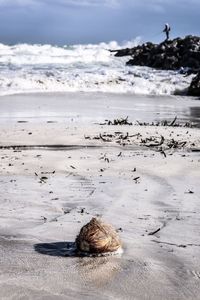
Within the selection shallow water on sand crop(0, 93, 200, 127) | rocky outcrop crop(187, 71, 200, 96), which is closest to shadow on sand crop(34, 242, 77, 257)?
shallow water on sand crop(0, 93, 200, 127)

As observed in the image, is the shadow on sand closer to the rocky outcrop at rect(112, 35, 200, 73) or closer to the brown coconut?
the brown coconut

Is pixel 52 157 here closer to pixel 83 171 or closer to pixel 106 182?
pixel 83 171

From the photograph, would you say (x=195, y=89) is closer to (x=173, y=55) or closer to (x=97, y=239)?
(x=97, y=239)

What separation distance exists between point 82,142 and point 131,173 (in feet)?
7.05

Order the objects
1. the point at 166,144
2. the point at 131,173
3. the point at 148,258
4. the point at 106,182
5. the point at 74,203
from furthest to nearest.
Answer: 1. the point at 166,144
2. the point at 131,173
3. the point at 106,182
4. the point at 74,203
5. the point at 148,258

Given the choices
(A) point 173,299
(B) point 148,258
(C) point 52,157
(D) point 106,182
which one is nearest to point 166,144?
(C) point 52,157

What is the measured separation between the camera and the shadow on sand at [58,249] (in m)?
3.05

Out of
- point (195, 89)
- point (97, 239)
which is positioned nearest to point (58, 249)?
point (97, 239)

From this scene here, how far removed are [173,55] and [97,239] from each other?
114 ft

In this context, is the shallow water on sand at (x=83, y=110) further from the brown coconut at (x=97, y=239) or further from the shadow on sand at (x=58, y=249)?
the brown coconut at (x=97, y=239)

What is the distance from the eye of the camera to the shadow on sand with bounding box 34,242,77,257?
305 centimetres

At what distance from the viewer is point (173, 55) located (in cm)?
3644

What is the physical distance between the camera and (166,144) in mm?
7434

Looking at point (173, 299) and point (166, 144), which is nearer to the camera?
point (173, 299)
